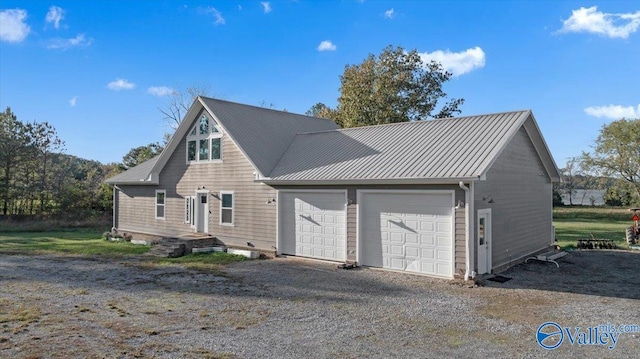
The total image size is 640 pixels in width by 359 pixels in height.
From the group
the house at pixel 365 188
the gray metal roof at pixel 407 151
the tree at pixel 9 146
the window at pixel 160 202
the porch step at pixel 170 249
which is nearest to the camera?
the house at pixel 365 188

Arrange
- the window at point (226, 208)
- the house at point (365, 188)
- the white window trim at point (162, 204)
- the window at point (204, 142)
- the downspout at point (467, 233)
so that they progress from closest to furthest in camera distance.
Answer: the downspout at point (467, 233) → the house at point (365, 188) → the window at point (226, 208) → the window at point (204, 142) → the white window trim at point (162, 204)

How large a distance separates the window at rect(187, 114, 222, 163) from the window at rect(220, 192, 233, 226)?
59.6 inches

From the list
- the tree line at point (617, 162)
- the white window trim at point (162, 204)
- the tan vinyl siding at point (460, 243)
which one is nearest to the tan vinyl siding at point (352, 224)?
the tan vinyl siding at point (460, 243)

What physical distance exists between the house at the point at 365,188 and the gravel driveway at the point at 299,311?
979mm

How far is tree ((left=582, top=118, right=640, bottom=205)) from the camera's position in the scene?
37969 mm

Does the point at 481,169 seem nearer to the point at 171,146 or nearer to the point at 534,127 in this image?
the point at 534,127

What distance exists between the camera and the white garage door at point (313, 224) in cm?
1282

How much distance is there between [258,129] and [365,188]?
6.54m

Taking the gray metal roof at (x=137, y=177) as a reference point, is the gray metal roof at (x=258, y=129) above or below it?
above

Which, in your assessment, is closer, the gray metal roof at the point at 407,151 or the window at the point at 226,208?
the gray metal roof at the point at 407,151

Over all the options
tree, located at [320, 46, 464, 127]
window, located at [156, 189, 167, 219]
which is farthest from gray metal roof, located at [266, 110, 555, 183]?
tree, located at [320, 46, 464, 127]

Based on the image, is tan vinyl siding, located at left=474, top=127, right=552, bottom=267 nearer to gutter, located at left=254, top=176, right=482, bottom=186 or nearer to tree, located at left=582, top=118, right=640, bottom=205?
gutter, located at left=254, top=176, right=482, bottom=186

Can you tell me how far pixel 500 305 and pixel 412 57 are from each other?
2563cm

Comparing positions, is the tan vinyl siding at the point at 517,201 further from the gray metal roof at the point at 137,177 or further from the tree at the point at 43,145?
the tree at the point at 43,145
